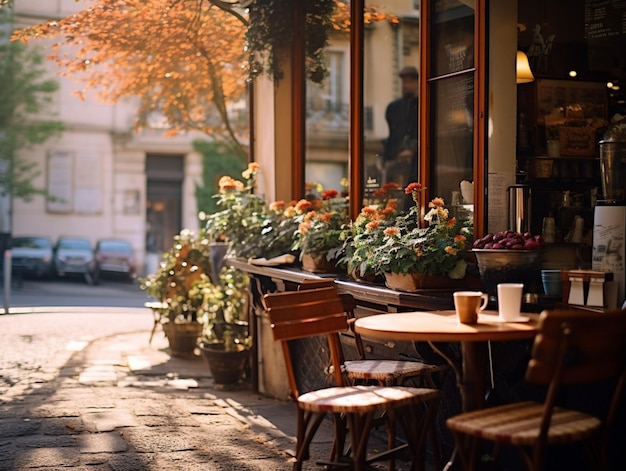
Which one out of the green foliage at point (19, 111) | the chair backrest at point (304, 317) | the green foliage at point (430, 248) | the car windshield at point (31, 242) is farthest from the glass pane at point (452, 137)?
the green foliage at point (19, 111)

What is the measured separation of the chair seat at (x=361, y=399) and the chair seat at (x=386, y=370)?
0.97 ft

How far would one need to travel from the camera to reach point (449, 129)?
20.2 feet

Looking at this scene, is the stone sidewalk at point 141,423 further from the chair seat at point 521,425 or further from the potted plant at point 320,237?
the chair seat at point 521,425

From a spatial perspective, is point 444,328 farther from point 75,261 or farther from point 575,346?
point 75,261

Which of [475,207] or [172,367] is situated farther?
[172,367]

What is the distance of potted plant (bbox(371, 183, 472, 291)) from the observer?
18.1 feet

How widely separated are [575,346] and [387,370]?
1.59m

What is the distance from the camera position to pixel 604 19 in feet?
22.4

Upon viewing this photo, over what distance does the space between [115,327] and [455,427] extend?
34.9ft

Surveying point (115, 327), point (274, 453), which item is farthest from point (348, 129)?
point (115, 327)

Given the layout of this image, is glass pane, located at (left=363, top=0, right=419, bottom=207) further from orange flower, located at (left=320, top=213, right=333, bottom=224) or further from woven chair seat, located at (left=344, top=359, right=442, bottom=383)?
woven chair seat, located at (left=344, top=359, right=442, bottom=383)

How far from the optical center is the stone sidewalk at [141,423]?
19.2ft

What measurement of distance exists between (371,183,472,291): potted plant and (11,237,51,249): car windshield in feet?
71.3

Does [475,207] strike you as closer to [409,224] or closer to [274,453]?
[409,224]
